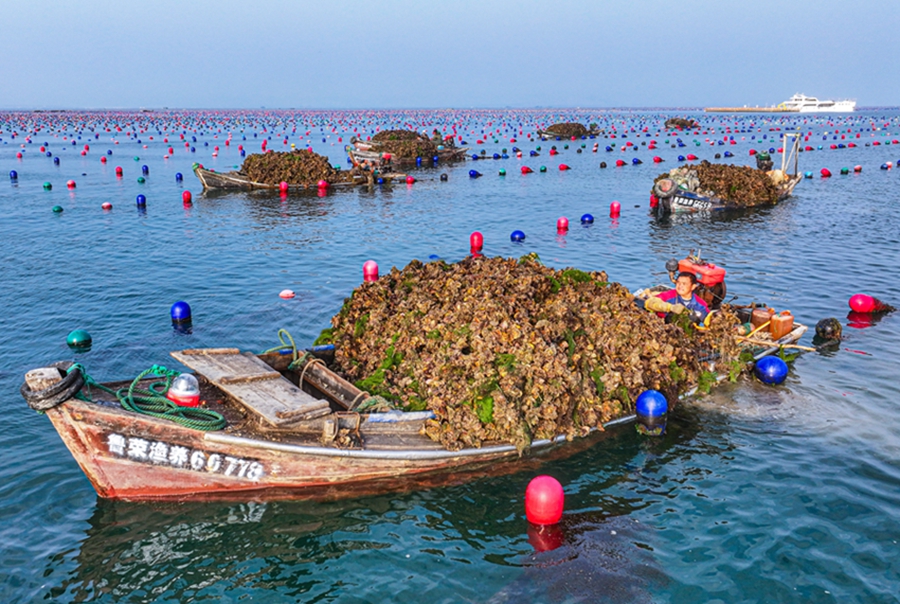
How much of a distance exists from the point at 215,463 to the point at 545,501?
16.1 feet

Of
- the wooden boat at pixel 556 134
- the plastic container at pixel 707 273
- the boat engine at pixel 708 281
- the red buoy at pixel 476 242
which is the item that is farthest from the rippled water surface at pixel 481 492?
the wooden boat at pixel 556 134

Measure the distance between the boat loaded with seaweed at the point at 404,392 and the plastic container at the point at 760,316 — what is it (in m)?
2.22

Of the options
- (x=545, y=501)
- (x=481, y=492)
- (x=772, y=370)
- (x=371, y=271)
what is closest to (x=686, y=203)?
(x=371, y=271)

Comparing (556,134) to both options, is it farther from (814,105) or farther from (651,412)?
(814,105)

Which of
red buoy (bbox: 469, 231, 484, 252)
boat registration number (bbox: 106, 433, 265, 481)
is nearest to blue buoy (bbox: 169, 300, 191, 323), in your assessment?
boat registration number (bbox: 106, 433, 265, 481)

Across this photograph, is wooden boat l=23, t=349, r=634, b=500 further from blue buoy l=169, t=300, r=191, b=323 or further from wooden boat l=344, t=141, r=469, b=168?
wooden boat l=344, t=141, r=469, b=168

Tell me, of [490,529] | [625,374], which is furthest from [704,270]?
[490,529]

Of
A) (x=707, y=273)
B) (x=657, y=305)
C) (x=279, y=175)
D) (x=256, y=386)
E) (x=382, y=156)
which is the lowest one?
(x=256, y=386)

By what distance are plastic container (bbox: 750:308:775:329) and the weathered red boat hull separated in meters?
9.13

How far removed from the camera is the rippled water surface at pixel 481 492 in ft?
28.5

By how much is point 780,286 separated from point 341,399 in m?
17.5

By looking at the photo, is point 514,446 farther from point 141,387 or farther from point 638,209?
point 638,209

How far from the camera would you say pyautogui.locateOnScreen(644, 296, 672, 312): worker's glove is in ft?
47.6

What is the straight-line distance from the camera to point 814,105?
19425 cm
